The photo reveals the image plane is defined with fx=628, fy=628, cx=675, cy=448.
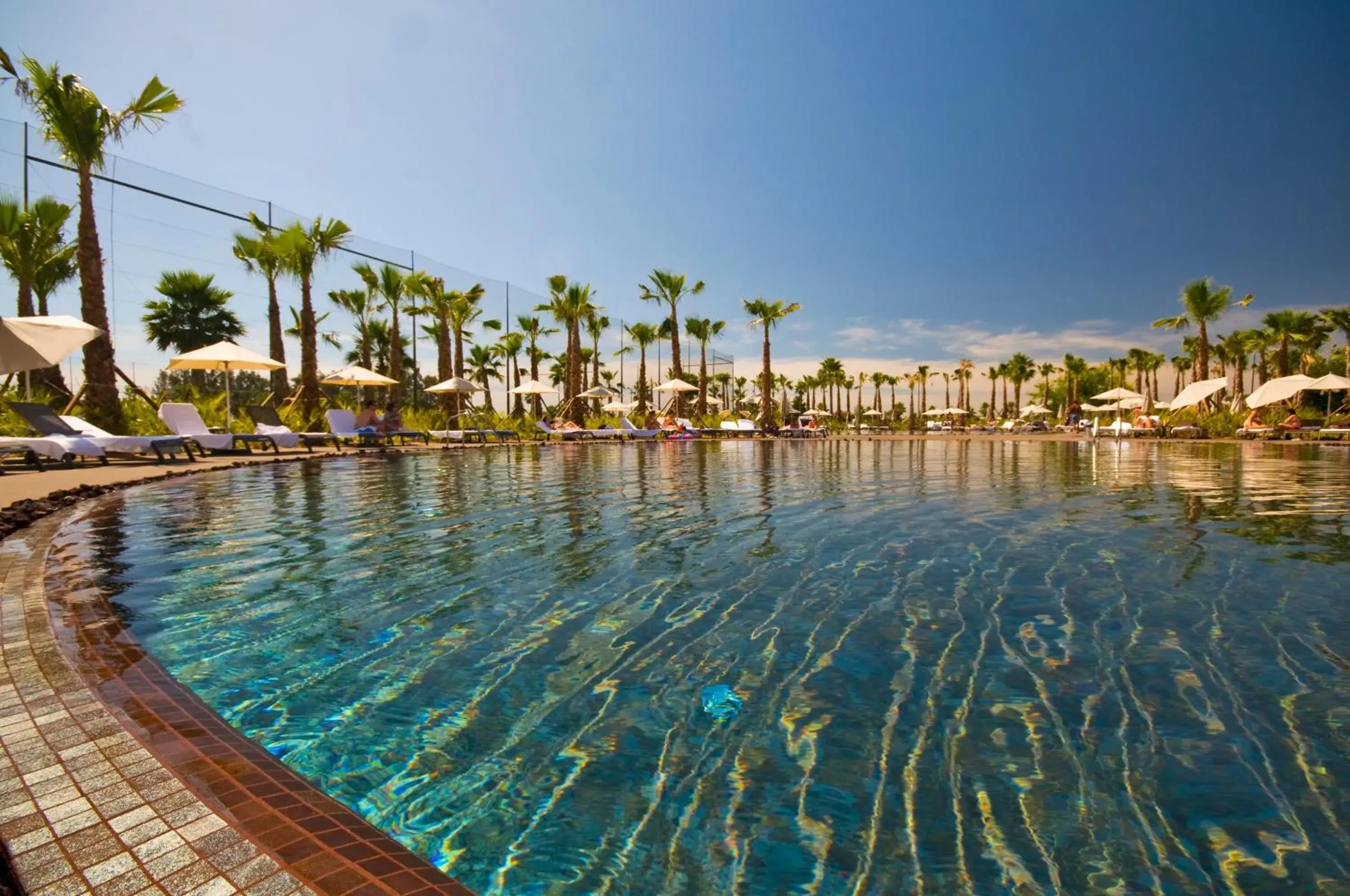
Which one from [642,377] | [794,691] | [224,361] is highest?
[642,377]

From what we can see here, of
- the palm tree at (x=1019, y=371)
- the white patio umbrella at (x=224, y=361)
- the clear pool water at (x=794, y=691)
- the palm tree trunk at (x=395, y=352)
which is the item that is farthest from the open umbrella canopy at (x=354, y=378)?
the palm tree at (x=1019, y=371)

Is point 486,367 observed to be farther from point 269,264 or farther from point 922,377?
point 922,377

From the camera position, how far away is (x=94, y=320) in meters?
13.7

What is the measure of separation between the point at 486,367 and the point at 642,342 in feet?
38.3

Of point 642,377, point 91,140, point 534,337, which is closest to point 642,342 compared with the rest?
point 642,377

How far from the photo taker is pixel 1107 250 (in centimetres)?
3384

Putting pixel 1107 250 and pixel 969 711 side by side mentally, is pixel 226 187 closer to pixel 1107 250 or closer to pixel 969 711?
pixel 969 711

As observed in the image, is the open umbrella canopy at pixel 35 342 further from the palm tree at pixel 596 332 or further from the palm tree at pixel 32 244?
the palm tree at pixel 596 332

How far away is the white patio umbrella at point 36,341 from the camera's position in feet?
31.1

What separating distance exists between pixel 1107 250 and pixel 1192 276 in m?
4.78

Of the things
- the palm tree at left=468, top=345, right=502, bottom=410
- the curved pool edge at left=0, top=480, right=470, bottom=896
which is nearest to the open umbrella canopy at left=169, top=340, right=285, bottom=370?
the palm tree at left=468, top=345, right=502, bottom=410

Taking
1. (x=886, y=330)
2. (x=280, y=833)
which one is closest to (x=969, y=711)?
(x=280, y=833)

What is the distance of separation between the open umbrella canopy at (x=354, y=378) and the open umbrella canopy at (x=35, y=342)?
901 cm

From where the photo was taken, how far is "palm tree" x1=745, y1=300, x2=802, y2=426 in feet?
111
